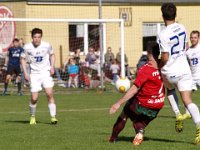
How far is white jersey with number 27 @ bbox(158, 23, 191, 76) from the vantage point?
11.2 m

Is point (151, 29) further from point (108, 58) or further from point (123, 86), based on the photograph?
point (123, 86)

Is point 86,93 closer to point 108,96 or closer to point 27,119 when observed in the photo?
point 108,96

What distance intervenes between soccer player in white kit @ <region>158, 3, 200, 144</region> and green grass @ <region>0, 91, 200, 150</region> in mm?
769

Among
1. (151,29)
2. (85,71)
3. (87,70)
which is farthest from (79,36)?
(151,29)

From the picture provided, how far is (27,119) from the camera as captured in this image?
16.7 meters

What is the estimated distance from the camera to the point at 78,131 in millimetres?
13375

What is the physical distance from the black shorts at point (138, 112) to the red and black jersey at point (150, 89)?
7 cm

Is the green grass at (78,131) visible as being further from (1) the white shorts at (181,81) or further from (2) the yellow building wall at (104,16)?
(2) the yellow building wall at (104,16)

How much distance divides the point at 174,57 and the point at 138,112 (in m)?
1.03

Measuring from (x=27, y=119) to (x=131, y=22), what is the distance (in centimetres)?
2137

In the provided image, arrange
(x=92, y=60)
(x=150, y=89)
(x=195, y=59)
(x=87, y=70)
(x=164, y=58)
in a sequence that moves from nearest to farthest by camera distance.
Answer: (x=150, y=89) → (x=164, y=58) → (x=195, y=59) → (x=87, y=70) → (x=92, y=60)

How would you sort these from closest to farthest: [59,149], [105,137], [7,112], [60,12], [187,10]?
1. [59,149]
2. [105,137]
3. [7,112]
4. [60,12]
5. [187,10]

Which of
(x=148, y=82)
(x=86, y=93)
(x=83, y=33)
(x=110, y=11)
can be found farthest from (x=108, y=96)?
(x=148, y=82)

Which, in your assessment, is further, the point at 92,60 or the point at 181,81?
the point at 92,60
